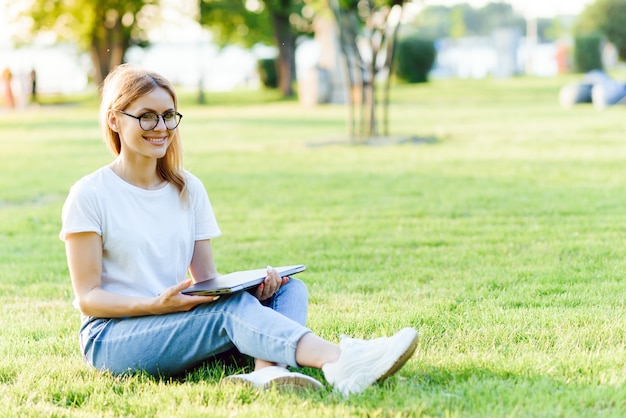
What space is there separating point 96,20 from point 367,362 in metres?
34.5

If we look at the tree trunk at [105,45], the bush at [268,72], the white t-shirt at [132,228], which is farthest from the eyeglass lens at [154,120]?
the bush at [268,72]

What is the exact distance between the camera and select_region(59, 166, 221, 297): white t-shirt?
3.53 meters

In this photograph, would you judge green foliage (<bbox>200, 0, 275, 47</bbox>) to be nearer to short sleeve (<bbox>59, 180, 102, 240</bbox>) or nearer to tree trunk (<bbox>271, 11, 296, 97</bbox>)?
tree trunk (<bbox>271, 11, 296, 97</bbox>)

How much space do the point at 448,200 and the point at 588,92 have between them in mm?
15748

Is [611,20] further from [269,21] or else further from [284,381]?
[284,381]

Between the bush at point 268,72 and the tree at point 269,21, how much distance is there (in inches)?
54.8

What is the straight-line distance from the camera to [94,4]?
1353 inches

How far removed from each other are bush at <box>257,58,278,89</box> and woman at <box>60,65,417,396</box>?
122 feet

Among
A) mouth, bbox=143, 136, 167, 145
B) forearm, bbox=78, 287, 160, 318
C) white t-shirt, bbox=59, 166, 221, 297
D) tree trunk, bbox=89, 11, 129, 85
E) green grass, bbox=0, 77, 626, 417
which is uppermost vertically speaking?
tree trunk, bbox=89, 11, 129, 85

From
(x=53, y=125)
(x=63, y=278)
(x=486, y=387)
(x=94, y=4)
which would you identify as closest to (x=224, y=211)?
(x=63, y=278)

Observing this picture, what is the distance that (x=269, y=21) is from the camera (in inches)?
1609

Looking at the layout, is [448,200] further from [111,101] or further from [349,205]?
[111,101]

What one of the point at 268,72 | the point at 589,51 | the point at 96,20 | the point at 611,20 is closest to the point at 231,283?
the point at 96,20

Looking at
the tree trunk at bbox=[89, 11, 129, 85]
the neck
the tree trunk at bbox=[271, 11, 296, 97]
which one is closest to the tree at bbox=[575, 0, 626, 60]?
the tree trunk at bbox=[271, 11, 296, 97]
